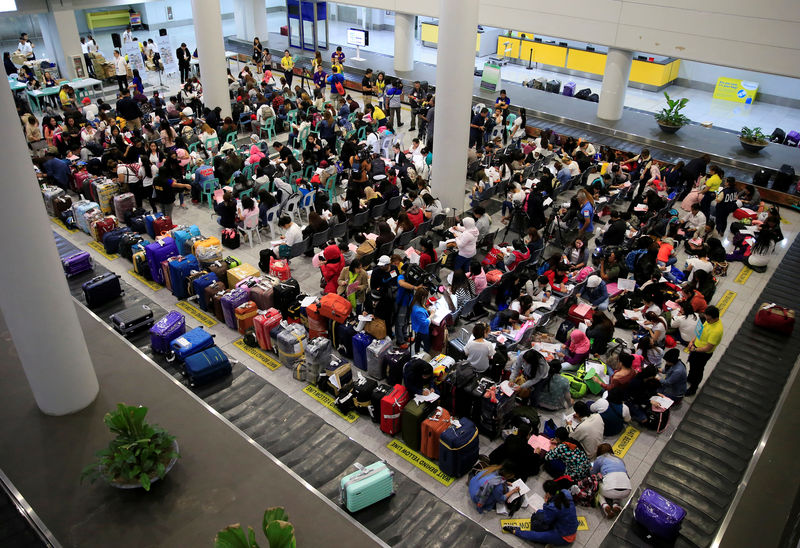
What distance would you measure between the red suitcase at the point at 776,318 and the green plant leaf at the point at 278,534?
30.0ft

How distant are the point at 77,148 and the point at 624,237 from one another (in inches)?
528

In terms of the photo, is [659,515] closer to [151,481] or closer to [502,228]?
[151,481]

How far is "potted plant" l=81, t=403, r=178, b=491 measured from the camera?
21.2ft

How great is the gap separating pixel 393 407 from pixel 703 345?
4.65 m

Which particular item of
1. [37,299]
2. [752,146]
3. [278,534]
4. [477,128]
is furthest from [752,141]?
[37,299]

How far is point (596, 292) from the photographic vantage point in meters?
11.1

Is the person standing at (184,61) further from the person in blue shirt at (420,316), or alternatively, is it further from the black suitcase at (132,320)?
the person in blue shirt at (420,316)

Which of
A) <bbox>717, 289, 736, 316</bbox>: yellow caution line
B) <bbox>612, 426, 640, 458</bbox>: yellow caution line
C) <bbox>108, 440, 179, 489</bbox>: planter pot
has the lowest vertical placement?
<bbox>612, 426, 640, 458</bbox>: yellow caution line

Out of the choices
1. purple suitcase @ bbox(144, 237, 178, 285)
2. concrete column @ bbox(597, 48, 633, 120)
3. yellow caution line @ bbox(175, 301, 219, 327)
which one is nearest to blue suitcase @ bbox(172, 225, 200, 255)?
purple suitcase @ bbox(144, 237, 178, 285)

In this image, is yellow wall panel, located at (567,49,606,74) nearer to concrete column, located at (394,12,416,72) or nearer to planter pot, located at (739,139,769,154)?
concrete column, located at (394,12,416,72)

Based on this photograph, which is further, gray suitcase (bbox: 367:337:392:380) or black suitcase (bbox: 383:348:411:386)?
gray suitcase (bbox: 367:337:392:380)

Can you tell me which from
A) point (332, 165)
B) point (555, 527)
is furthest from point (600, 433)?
point (332, 165)

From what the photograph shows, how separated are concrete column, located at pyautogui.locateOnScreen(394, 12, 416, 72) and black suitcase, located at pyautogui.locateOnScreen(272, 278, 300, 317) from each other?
17254 mm

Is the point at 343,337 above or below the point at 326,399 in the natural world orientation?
above
